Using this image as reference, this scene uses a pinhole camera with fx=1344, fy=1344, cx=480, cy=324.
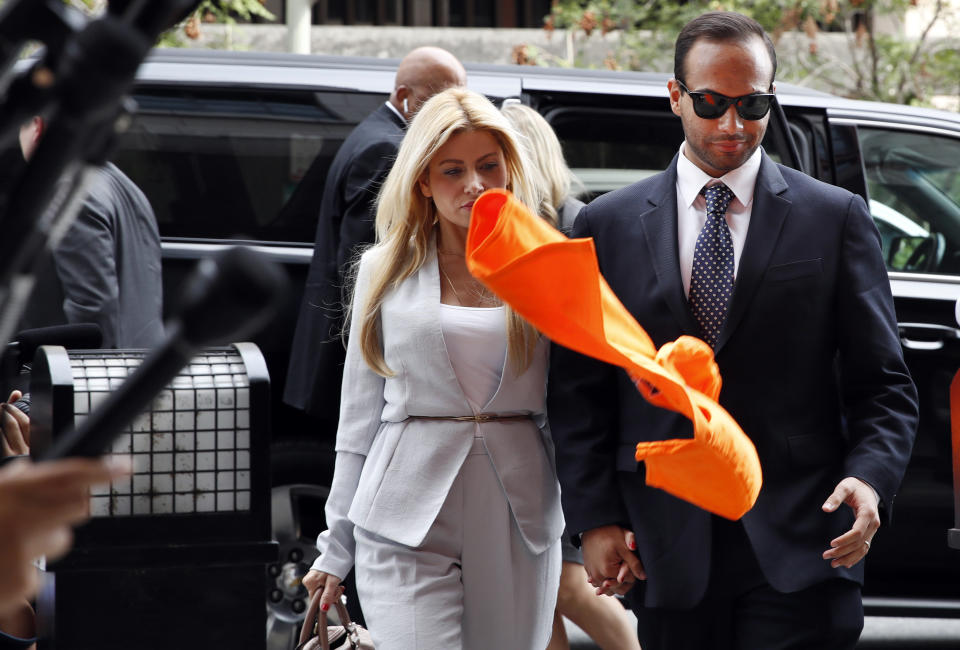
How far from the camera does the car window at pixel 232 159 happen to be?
496 centimetres

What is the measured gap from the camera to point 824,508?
2.77 m

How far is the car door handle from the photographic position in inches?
187

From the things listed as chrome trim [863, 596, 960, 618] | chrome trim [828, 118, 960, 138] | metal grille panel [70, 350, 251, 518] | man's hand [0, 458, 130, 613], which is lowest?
chrome trim [863, 596, 960, 618]

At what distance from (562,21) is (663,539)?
8956mm

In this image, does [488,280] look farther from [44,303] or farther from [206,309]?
[44,303]

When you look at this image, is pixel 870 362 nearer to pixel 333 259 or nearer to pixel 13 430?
pixel 13 430

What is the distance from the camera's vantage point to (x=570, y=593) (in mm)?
4281

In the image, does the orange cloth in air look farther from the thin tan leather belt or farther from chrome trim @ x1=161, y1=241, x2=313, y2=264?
chrome trim @ x1=161, y1=241, x2=313, y2=264

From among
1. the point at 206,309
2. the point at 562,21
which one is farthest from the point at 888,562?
the point at 562,21

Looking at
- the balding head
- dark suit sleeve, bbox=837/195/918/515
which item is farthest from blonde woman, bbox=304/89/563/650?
the balding head

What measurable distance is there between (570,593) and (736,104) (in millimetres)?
1922

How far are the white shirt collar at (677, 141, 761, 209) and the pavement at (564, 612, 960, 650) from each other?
127 inches

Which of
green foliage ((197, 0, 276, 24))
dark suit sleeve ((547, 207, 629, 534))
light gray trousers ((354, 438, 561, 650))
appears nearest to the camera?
dark suit sleeve ((547, 207, 629, 534))

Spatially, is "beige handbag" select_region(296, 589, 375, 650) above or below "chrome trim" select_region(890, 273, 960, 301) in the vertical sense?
below
